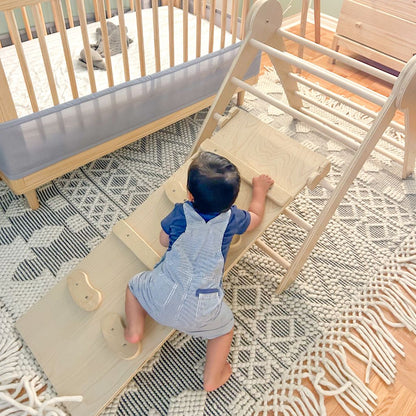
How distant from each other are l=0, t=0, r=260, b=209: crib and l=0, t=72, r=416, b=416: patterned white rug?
12cm

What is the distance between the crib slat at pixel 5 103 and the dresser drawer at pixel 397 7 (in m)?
1.79

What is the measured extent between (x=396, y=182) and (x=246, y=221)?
0.92 metres

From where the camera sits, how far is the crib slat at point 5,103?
1143mm

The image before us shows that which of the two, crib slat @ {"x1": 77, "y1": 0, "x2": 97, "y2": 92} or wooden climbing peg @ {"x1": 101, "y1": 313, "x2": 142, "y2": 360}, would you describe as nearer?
wooden climbing peg @ {"x1": 101, "y1": 313, "x2": 142, "y2": 360}

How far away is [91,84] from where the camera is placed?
1393mm

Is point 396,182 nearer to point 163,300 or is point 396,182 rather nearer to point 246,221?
point 246,221

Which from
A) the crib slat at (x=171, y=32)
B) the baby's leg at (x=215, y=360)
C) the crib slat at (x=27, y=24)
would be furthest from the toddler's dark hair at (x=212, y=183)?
the crib slat at (x=27, y=24)

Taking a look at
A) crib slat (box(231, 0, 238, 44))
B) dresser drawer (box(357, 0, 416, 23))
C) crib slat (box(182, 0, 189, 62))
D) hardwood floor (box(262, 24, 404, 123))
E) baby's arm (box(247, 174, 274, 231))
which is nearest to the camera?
baby's arm (box(247, 174, 274, 231))

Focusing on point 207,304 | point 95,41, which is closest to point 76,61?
point 95,41

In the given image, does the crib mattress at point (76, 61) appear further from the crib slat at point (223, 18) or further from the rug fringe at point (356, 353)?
the rug fringe at point (356, 353)

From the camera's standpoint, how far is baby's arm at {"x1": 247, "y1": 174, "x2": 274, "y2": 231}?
1.11 metres

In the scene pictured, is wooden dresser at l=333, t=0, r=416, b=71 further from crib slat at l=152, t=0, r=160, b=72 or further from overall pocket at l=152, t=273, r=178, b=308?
overall pocket at l=152, t=273, r=178, b=308

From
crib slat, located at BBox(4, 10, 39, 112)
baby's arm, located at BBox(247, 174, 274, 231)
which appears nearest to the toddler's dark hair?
baby's arm, located at BBox(247, 174, 274, 231)

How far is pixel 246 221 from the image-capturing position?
3.48 feet
